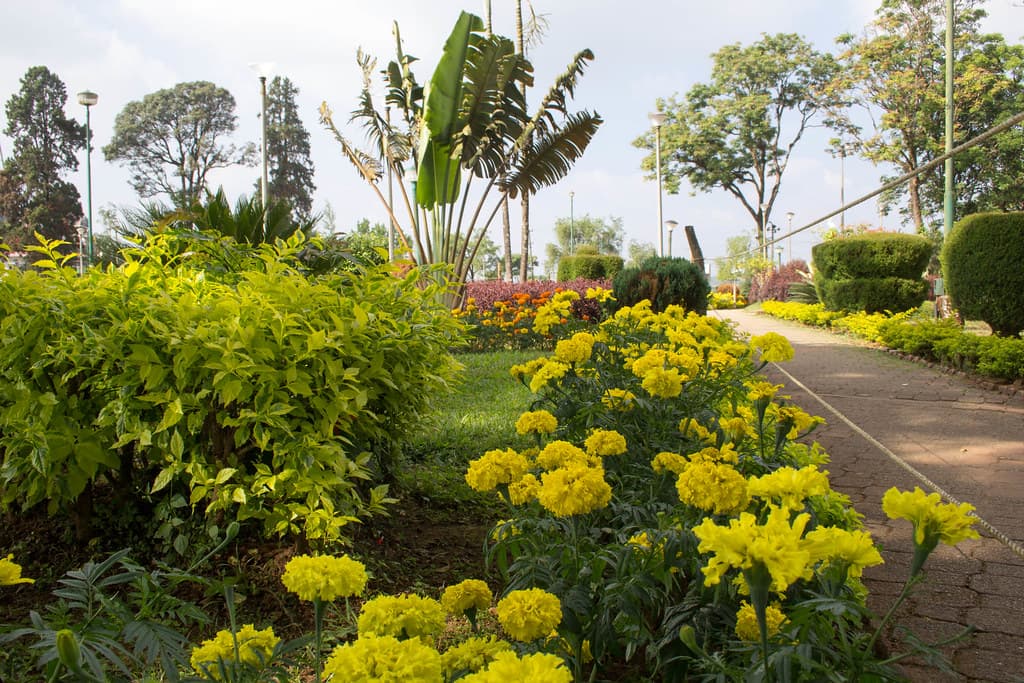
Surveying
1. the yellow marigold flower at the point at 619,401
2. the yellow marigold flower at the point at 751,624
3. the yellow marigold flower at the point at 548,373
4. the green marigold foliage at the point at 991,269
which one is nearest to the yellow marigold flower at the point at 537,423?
the yellow marigold flower at the point at 548,373

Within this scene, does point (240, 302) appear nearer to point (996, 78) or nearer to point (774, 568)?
point (774, 568)

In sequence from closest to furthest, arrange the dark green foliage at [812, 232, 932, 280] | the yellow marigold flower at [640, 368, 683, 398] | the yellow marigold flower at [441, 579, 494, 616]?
the yellow marigold flower at [441, 579, 494, 616] → the yellow marigold flower at [640, 368, 683, 398] → the dark green foliage at [812, 232, 932, 280]

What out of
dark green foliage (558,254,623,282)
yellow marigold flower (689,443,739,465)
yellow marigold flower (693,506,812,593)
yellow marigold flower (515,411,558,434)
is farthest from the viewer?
dark green foliage (558,254,623,282)

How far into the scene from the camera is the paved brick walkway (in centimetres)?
239

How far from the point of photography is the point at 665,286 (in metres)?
10.9

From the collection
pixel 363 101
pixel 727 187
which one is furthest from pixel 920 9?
pixel 363 101

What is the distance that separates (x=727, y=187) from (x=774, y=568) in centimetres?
4162

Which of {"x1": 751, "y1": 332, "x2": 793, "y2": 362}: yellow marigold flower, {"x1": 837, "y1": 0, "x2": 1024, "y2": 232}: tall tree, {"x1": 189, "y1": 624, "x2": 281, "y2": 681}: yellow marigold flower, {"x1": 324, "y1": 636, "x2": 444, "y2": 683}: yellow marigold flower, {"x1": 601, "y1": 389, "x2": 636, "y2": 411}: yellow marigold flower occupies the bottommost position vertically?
{"x1": 189, "y1": 624, "x2": 281, "y2": 681}: yellow marigold flower

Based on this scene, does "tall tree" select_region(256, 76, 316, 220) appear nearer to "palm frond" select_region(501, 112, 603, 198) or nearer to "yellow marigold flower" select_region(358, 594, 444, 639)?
"palm frond" select_region(501, 112, 603, 198)

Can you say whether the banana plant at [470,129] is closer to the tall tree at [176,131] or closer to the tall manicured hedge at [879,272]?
the tall manicured hedge at [879,272]

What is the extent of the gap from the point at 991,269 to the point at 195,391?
10.4 meters

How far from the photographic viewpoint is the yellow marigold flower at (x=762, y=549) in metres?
0.86

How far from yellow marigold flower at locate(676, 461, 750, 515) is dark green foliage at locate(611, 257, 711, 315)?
9.54m

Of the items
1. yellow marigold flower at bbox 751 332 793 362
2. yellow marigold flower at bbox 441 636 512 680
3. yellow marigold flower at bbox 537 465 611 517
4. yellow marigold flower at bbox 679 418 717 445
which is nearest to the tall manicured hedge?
yellow marigold flower at bbox 751 332 793 362
